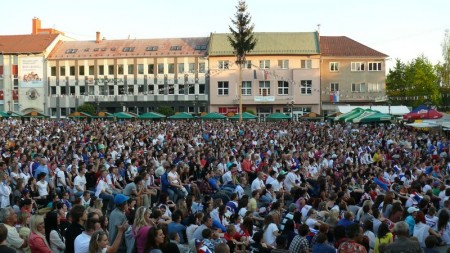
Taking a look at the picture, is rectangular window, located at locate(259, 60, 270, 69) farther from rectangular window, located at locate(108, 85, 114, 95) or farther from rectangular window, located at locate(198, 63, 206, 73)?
rectangular window, located at locate(108, 85, 114, 95)

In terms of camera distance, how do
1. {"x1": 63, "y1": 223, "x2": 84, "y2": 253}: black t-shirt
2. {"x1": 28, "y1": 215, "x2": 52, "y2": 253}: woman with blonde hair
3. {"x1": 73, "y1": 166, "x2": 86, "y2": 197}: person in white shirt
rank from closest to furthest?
{"x1": 28, "y1": 215, "x2": 52, "y2": 253}: woman with blonde hair
{"x1": 63, "y1": 223, "x2": 84, "y2": 253}: black t-shirt
{"x1": 73, "y1": 166, "x2": 86, "y2": 197}: person in white shirt

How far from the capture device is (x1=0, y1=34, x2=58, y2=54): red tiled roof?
7275 cm

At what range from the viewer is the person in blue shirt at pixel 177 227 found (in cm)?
1023

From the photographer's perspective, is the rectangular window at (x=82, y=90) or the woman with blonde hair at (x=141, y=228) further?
the rectangular window at (x=82, y=90)

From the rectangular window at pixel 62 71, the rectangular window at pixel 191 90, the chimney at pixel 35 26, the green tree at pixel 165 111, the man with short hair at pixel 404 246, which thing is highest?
the chimney at pixel 35 26

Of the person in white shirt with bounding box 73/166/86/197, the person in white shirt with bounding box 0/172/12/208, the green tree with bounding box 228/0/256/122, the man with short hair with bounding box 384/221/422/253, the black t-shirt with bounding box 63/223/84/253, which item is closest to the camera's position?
the man with short hair with bounding box 384/221/422/253

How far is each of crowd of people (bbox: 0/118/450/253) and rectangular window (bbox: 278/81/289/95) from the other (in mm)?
41932

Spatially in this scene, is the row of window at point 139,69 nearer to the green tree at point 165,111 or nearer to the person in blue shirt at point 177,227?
the green tree at point 165,111

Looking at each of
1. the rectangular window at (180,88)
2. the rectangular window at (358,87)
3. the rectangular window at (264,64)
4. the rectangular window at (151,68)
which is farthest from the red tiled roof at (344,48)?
the rectangular window at (151,68)

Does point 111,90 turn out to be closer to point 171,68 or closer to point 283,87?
point 171,68

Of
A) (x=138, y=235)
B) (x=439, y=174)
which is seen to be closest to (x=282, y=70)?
(x=439, y=174)

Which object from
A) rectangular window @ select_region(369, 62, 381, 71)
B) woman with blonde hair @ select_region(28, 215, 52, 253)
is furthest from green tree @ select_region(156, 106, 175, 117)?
woman with blonde hair @ select_region(28, 215, 52, 253)

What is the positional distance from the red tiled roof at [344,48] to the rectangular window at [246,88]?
928 cm

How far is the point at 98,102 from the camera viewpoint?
69.6 meters
